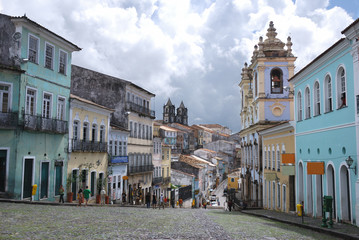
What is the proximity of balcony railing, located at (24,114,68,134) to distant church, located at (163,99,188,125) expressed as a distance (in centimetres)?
13642

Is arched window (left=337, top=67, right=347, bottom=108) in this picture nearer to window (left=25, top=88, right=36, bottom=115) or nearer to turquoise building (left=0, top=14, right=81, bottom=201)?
turquoise building (left=0, top=14, right=81, bottom=201)

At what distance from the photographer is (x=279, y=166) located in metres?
30.5

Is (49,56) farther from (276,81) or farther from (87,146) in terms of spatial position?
(276,81)

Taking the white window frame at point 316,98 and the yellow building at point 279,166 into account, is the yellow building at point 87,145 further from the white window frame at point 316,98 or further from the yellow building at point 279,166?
the white window frame at point 316,98

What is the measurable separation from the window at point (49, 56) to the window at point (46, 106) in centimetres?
→ 169

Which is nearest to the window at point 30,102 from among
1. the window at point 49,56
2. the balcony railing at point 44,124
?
the balcony railing at point 44,124

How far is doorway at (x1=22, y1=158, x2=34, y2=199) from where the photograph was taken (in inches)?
808

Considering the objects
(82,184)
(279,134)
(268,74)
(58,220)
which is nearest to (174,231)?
(58,220)

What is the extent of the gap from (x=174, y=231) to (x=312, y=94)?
1222cm

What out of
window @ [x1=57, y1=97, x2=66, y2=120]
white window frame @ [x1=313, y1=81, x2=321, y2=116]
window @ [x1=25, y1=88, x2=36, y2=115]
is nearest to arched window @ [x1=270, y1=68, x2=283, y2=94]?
white window frame @ [x1=313, y1=81, x2=321, y2=116]

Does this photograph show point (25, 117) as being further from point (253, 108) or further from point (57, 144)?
point (253, 108)

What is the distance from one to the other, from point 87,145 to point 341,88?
16738 mm

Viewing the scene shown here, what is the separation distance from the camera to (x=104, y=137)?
101ft

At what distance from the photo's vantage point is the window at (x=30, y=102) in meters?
20.9
